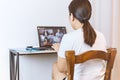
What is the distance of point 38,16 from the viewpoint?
8.78ft

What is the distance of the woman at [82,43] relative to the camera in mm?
1538

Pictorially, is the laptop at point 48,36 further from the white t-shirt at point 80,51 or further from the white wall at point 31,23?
the white t-shirt at point 80,51

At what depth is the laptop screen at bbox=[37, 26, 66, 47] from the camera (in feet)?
8.54

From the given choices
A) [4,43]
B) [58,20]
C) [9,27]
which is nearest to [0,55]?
[4,43]

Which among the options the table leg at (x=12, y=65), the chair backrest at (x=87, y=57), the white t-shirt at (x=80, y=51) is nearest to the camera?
the chair backrest at (x=87, y=57)

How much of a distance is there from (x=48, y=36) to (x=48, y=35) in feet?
0.04

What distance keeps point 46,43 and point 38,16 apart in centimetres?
32

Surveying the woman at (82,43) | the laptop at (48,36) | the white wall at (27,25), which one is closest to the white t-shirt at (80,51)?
the woman at (82,43)

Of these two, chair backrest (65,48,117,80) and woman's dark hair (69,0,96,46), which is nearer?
chair backrest (65,48,117,80)

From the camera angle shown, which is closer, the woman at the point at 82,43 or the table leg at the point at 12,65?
the woman at the point at 82,43

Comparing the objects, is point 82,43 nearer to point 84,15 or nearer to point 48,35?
point 84,15

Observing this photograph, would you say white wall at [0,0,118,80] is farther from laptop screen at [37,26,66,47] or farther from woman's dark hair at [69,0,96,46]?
woman's dark hair at [69,0,96,46]

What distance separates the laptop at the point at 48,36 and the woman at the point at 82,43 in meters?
0.99

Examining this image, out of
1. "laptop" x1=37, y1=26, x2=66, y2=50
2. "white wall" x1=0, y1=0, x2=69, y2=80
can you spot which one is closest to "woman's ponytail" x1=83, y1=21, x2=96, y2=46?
"laptop" x1=37, y1=26, x2=66, y2=50
